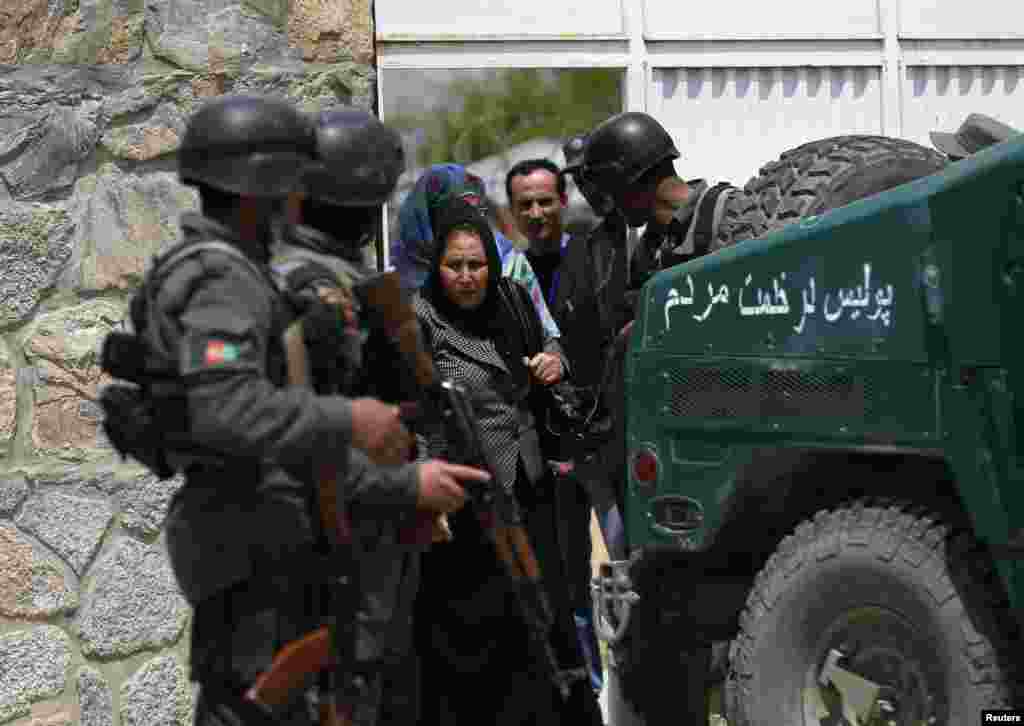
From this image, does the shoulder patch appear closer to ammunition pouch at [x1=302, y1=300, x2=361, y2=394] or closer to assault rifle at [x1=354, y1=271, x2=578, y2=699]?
ammunition pouch at [x1=302, y1=300, x2=361, y2=394]

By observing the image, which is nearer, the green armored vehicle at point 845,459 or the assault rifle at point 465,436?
the assault rifle at point 465,436

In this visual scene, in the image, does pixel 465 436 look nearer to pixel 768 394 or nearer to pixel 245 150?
pixel 245 150

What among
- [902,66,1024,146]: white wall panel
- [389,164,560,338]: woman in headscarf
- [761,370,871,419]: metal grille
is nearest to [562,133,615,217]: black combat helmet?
[389,164,560,338]: woman in headscarf

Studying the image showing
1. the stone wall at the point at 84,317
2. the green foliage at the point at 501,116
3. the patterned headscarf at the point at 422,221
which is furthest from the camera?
the green foliage at the point at 501,116

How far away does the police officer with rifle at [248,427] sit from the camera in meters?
3.51

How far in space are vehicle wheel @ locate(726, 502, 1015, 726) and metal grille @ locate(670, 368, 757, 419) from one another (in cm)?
35

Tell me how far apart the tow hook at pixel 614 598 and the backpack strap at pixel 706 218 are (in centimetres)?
93

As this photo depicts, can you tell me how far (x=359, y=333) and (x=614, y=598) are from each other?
2097 mm

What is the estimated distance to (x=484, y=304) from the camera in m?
5.63

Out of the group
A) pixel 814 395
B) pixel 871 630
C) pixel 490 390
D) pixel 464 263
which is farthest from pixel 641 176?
pixel 871 630

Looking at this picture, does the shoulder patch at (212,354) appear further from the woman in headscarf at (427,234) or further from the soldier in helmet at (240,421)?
the woman in headscarf at (427,234)

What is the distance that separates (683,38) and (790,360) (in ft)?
9.50

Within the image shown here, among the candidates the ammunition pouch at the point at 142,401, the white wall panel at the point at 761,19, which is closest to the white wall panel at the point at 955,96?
the white wall panel at the point at 761,19

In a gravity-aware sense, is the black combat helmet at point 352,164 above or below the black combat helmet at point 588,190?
below
